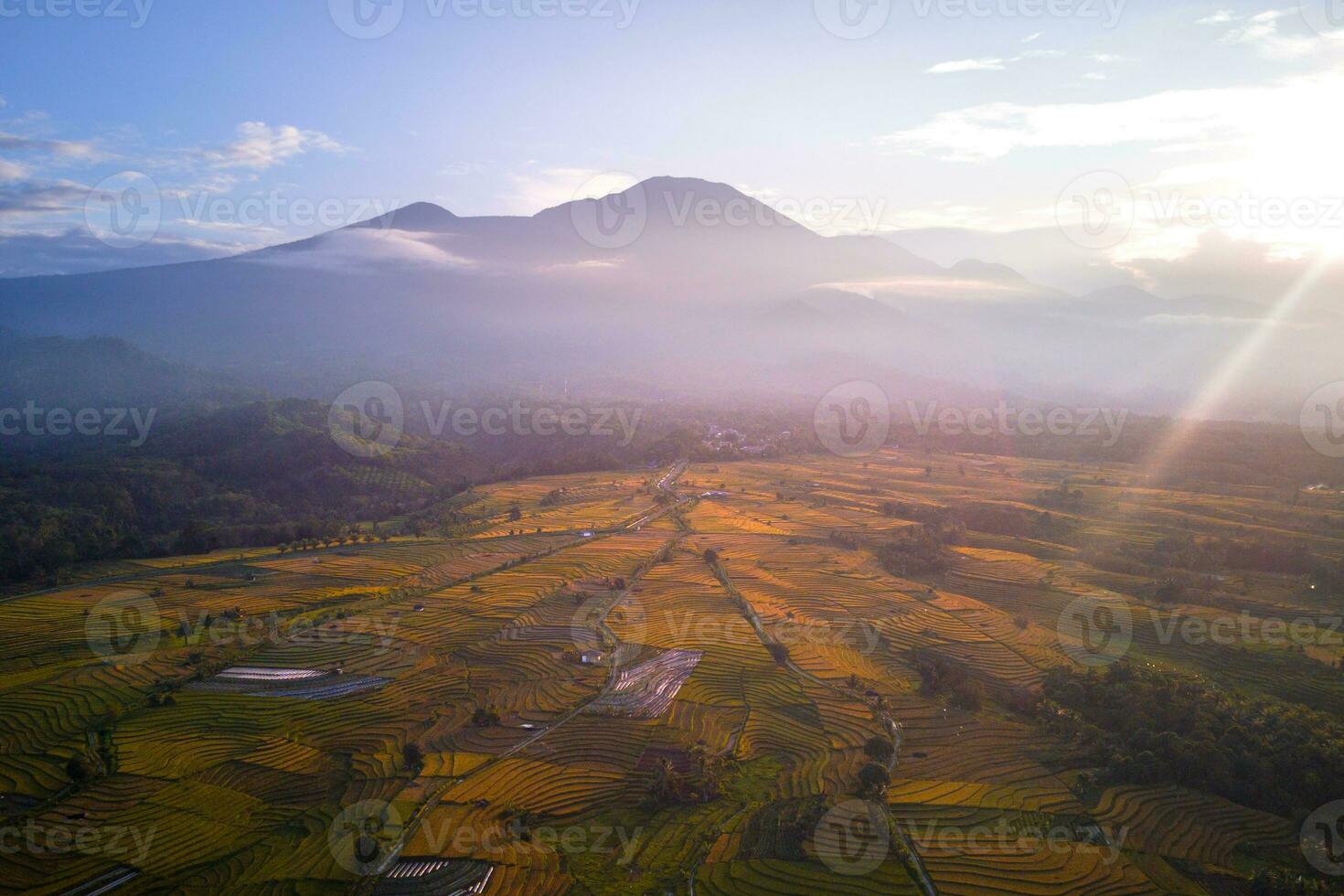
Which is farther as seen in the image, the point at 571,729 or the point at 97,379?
the point at 97,379

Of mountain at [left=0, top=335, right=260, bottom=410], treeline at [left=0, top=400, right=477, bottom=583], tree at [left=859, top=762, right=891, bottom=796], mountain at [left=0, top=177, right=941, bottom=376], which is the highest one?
mountain at [left=0, top=177, right=941, bottom=376]

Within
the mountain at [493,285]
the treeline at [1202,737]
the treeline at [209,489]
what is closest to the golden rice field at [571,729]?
the treeline at [1202,737]

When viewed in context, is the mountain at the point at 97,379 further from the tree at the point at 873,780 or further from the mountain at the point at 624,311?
the tree at the point at 873,780

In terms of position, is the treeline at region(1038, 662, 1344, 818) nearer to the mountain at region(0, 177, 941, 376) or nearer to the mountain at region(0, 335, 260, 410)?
the mountain at region(0, 335, 260, 410)

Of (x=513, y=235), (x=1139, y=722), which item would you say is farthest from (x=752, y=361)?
(x=1139, y=722)

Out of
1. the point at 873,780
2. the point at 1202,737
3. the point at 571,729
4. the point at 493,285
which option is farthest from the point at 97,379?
the point at 1202,737

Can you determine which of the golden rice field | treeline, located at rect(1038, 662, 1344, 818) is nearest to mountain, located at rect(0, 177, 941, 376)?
the golden rice field

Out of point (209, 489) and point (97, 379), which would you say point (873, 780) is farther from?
point (97, 379)

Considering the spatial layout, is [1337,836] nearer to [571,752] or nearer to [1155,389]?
[571,752]
